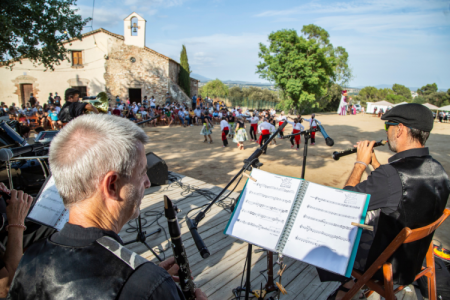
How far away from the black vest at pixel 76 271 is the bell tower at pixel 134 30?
23.6 m

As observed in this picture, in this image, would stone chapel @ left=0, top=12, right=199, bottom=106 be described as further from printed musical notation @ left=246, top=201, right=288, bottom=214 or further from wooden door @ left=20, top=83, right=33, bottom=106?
printed musical notation @ left=246, top=201, right=288, bottom=214

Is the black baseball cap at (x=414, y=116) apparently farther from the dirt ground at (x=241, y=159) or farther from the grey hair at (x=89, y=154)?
the dirt ground at (x=241, y=159)

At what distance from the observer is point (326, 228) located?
1654 mm

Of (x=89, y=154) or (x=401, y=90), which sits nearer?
(x=89, y=154)

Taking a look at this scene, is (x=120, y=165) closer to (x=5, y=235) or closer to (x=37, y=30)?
(x=5, y=235)

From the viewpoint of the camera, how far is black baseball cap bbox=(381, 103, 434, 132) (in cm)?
197

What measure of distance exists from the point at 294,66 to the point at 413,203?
28874 millimetres

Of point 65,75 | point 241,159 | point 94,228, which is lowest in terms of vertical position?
point 241,159

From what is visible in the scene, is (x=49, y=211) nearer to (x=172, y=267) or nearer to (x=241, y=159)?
(x=172, y=267)

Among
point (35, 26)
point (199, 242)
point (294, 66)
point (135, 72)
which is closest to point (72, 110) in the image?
point (199, 242)

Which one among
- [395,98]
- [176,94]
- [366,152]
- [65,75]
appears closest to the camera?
[366,152]

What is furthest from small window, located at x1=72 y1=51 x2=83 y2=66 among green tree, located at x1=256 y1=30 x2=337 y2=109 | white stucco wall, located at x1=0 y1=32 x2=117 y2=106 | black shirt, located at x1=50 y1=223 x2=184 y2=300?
black shirt, located at x1=50 y1=223 x2=184 y2=300

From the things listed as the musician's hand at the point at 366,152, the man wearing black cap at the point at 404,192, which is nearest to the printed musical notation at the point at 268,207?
the man wearing black cap at the point at 404,192

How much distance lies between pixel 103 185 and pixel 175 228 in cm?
46
